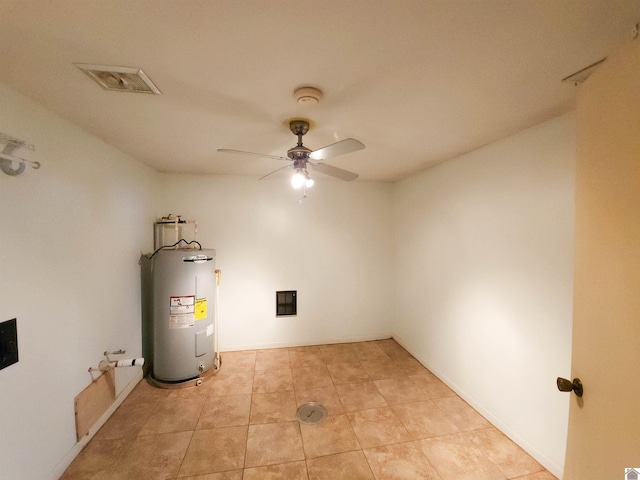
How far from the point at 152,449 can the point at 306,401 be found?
4.01 ft

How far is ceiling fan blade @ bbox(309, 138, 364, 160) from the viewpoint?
1.50 metres

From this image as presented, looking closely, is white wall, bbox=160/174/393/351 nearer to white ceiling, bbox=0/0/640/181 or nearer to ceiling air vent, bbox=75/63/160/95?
Answer: white ceiling, bbox=0/0/640/181

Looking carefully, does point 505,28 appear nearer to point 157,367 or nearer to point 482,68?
point 482,68

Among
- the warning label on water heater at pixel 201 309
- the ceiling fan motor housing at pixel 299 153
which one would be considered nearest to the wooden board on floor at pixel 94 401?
the warning label on water heater at pixel 201 309

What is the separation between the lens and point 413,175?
3.28 meters

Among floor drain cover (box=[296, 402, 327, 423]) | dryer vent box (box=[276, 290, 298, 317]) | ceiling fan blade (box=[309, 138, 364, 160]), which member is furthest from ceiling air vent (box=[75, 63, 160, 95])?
dryer vent box (box=[276, 290, 298, 317])

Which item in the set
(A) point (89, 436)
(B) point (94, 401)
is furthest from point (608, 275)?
Result: (A) point (89, 436)

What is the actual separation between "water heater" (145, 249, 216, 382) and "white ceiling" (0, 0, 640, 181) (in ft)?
4.14

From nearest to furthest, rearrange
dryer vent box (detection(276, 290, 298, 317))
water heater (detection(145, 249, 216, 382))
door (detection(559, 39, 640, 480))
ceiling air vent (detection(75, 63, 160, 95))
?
door (detection(559, 39, 640, 480))
ceiling air vent (detection(75, 63, 160, 95))
water heater (detection(145, 249, 216, 382))
dryer vent box (detection(276, 290, 298, 317))

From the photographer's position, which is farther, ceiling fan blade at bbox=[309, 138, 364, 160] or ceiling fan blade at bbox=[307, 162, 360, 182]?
ceiling fan blade at bbox=[307, 162, 360, 182]

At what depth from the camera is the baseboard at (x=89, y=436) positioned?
1.63 metres

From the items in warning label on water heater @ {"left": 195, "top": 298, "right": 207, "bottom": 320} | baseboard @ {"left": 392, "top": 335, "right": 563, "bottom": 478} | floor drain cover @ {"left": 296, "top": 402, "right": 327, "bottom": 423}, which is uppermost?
warning label on water heater @ {"left": 195, "top": 298, "right": 207, "bottom": 320}

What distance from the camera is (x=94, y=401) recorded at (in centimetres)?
195

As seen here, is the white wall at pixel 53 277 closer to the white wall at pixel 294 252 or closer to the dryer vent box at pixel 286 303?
the white wall at pixel 294 252
